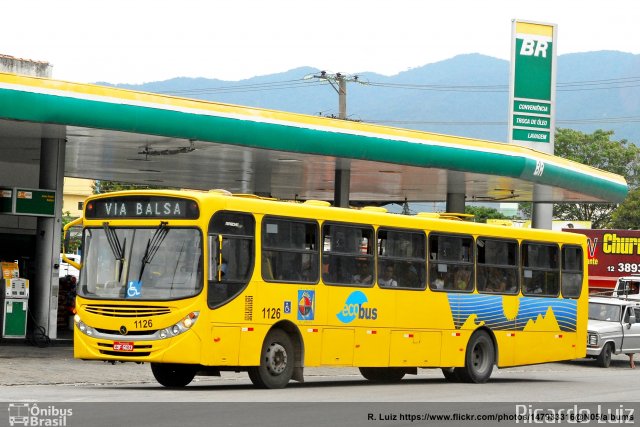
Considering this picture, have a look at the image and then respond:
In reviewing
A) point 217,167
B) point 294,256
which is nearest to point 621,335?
point 217,167

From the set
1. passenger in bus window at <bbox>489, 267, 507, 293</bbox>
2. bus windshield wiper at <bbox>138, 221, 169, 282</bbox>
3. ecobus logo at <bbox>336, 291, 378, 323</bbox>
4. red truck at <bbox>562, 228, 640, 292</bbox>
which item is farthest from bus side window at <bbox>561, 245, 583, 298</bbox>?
red truck at <bbox>562, 228, 640, 292</bbox>

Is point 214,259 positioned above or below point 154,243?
below

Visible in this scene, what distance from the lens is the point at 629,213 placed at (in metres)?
89.2

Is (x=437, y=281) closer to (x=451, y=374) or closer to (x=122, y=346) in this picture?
(x=451, y=374)

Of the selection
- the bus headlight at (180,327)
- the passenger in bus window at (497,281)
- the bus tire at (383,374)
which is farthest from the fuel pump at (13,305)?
the passenger in bus window at (497,281)

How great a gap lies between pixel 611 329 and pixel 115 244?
1800 cm

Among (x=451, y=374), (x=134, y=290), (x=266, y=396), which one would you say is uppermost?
(x=134, y=290)

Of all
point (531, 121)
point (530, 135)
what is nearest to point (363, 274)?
point (530, 135)

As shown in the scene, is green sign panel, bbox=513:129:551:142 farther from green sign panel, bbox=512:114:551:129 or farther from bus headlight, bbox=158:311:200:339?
bus headlight, bbox=158:311:200:339

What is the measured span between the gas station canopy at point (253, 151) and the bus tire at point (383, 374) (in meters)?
5.56

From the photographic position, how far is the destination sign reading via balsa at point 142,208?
57.3ft

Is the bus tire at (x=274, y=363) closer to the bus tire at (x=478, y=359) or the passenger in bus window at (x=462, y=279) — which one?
the passenger in bus window at (x=462, y=279)

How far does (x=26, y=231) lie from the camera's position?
1363 inches

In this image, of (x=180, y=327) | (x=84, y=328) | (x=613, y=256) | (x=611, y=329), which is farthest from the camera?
(x=613, y=256)
